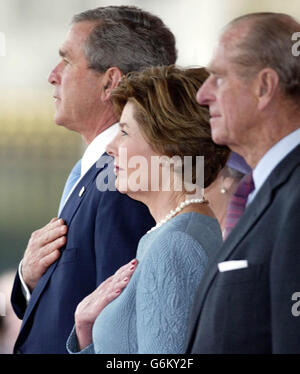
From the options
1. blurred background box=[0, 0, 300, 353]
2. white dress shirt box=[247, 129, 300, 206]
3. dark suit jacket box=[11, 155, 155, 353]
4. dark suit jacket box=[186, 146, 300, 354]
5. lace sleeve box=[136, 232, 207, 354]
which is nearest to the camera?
dark suit jacket box=[186, 146, 300, 354]

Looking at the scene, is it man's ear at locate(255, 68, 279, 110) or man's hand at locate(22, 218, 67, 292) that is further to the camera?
man's hand at locate(22, 218, 67, 292)

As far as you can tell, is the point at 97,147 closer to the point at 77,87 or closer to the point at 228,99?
the point at 77,87

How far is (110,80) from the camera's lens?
7.91 ft

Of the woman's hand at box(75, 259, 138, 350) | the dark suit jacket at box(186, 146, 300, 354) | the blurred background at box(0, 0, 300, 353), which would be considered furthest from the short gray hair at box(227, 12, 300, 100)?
the blurred background at box(0, 0, 300, 353)

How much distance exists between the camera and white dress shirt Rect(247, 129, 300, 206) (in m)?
1.48

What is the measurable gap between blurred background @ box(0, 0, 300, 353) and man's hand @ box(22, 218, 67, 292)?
4.88 feet

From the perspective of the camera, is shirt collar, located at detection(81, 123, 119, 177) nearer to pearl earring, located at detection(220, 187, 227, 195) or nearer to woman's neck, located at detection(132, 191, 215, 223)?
pearl earring, located at detection(220, 187, 227, 195)

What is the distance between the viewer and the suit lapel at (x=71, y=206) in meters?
2.28

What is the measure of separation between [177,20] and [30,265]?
5.63 ft

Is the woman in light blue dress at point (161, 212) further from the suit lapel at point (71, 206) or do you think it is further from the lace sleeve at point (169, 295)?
the suit lapel at point (71, 206)

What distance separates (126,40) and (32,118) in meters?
2.19

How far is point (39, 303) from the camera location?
2.27 meters

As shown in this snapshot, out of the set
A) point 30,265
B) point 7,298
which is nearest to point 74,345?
point 30,265
